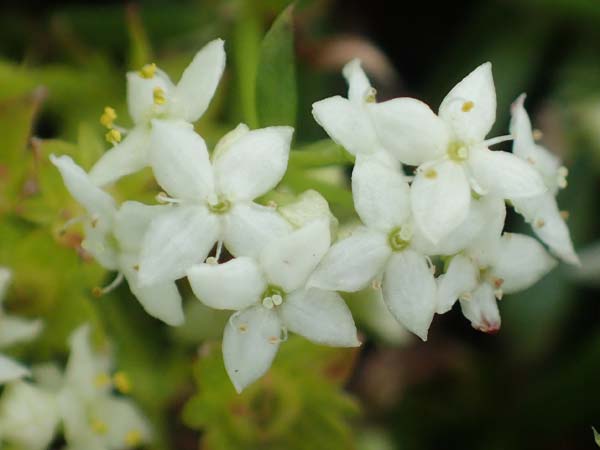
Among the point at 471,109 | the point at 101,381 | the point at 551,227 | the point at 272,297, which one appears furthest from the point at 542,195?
the point at 101,381

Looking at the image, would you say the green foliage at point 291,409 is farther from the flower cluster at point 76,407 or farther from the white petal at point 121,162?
the white petal at point 121,162

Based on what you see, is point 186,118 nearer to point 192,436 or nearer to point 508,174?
point 508,174

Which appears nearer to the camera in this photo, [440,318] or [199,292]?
[199,292]

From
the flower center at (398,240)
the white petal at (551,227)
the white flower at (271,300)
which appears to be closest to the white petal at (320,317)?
the white flower at (271,300)

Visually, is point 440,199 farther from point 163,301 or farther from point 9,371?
point 9,371

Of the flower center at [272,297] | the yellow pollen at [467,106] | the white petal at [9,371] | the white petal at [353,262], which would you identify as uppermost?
the yellow pollen at [467,106]

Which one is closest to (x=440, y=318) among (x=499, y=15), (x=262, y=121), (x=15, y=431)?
(x=499, y=15)
